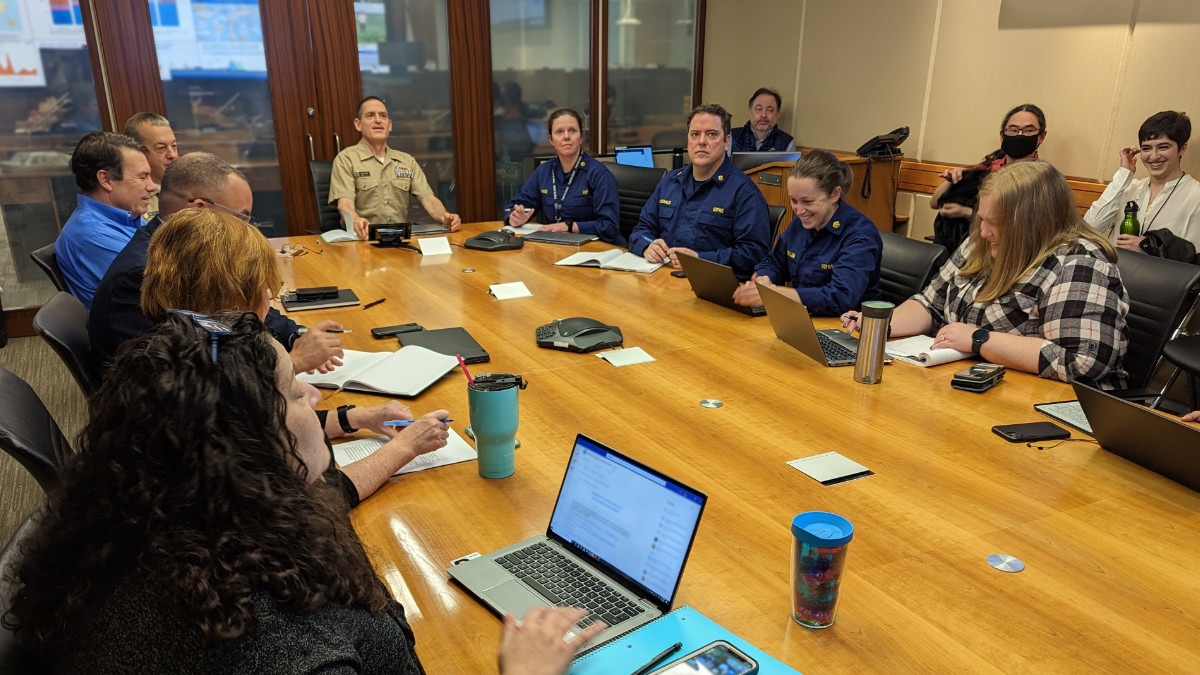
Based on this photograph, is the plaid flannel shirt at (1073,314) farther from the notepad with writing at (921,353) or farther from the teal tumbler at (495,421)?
the teal tumbler at (495,421)

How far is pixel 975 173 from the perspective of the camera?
185 inches

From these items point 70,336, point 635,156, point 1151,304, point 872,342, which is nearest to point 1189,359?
point 1151,304

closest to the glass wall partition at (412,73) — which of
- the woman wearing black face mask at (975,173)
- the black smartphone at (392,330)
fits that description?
the black smartphone at (392,330)

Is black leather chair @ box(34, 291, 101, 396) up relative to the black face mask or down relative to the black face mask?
down

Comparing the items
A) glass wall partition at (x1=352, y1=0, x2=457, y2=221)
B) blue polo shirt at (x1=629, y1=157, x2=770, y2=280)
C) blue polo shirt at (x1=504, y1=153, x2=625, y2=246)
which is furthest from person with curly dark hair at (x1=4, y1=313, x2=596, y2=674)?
glass wall partition at (x1=352, y1=0, x2=457, y2=221)

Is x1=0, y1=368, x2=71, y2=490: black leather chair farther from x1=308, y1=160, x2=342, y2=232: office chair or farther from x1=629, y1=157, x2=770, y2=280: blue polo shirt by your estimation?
x1=308, y1=160, x2=342, y2=232: office chair

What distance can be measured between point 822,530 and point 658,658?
301mm

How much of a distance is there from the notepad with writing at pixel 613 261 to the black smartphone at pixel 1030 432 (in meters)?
1.82

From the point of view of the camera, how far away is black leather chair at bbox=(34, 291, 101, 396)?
2.06 metres

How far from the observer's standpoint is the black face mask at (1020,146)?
443cm

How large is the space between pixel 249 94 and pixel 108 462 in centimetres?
519

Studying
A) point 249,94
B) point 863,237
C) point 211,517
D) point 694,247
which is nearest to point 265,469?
point 211,517

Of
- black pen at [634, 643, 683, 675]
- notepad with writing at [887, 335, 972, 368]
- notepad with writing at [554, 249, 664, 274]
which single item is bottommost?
notepad with writing at [554, 249, 664, 274]

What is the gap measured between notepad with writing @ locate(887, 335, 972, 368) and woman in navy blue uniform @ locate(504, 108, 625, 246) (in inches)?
86.0
